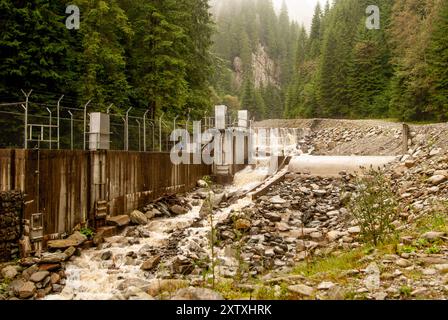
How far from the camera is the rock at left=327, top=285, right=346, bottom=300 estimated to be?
15.8 feet

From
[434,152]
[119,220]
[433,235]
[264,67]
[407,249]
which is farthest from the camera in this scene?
[264,67]

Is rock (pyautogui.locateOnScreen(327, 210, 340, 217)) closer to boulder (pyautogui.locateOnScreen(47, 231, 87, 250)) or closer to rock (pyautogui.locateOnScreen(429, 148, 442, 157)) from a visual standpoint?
rock (pyautogui.locateOnScreen(429, 148, 442, 157))

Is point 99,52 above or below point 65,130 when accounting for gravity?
above

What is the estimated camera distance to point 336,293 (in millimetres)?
4887

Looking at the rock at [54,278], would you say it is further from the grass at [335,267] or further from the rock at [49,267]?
the grass at [335,267]

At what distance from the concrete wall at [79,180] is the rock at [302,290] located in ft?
27.7

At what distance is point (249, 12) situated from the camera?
445 feet

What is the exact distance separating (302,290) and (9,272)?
780 cm

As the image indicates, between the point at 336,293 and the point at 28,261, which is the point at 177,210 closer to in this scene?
the point at 28,261

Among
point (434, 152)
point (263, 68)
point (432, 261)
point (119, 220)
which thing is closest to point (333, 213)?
point (434, 152)

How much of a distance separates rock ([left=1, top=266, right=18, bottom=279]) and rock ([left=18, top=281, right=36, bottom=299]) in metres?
0.68

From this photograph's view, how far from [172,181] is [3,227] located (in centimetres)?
885

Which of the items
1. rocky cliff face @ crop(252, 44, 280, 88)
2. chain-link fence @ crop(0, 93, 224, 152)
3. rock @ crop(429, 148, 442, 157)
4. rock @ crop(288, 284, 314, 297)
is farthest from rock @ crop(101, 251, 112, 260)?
rocky cliff face @ crop(252, 44, 280, 88)
